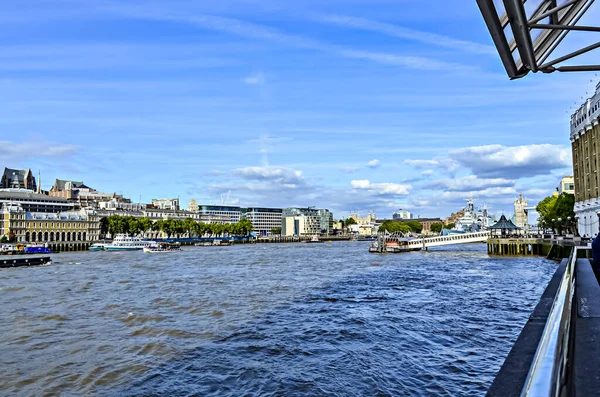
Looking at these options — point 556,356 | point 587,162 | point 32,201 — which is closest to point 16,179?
point 32,201

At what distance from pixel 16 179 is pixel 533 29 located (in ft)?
682

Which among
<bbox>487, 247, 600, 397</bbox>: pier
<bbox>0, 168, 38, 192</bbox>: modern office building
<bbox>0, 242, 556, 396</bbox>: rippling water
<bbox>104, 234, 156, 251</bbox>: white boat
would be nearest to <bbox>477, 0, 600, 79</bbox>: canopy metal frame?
<bbox>487, 247, 600, 397</bbox>: pier

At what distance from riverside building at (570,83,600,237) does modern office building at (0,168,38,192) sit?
576ft

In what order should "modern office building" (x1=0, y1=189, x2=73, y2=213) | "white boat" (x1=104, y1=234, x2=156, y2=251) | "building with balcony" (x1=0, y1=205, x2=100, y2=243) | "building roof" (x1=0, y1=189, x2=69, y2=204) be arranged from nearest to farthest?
1. "white boat" (x1=104, y1=234, x2=156, y2=251)
2. "building with balcony" (x1=0, y1=205, x2=100, y2=243)
3. "modern office building" (x1=0, y1=189, x2=73, y2=213)
4. "building roof" (x1=0, y1=189, x2=69, y2=204)

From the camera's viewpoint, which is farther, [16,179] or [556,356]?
[16,179]

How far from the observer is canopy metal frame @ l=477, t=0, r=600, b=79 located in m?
5.26

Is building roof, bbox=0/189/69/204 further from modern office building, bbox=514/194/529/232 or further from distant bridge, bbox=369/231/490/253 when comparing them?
modern office building, bbox=514/194/529/232

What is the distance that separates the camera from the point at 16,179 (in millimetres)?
183625

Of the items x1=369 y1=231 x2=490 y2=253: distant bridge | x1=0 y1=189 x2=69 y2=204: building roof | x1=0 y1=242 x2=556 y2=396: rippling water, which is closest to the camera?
x1=0 y1=242 x2=556 y2=396: rippling water

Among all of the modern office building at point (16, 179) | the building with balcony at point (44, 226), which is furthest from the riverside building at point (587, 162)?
the modern office building at point (16, 179)

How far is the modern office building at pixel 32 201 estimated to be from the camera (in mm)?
144538

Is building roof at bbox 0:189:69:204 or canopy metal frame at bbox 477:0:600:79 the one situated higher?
building roof at bbox 0:189:69:204

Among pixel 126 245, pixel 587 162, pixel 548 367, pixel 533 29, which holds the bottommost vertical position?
pixel 126 245

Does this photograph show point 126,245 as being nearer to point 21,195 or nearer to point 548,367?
point 21,195
